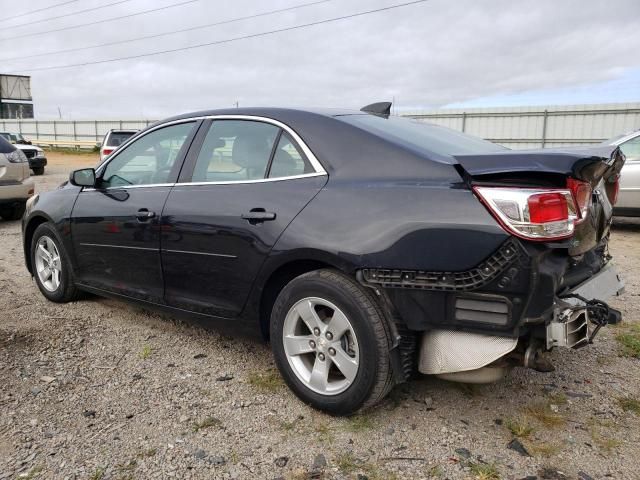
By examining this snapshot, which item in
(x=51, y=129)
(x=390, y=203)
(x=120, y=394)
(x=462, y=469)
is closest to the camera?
(x=462, y=469)

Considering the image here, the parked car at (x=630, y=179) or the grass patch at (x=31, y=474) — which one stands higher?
the parked car at (x=630, y=179)

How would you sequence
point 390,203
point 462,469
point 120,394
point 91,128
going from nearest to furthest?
point 462,469, point 390,203, point 120,394, point 91,128

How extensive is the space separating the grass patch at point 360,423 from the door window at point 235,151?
1395 mm

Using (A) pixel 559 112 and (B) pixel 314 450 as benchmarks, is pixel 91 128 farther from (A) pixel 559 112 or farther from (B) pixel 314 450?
(B) pixel 314 450

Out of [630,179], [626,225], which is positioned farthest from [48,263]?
[626,225]

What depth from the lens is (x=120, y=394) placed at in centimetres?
304

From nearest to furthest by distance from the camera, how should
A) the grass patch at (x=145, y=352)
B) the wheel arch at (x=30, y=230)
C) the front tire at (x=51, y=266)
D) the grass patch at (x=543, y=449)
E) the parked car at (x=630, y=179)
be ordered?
the grass patch at (x=543, y=449) → the grass patch at (x=145, y=352) → the front tire at (x=51, y=266) → the wheel arch at (x=30, y=230) → the parked car at (x=630, y=179)

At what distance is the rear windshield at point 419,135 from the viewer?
9.16ft

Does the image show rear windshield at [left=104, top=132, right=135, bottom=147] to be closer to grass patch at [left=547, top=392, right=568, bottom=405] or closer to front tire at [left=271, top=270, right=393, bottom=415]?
front tire at [left=271, top=270, right=393, bottom=415]

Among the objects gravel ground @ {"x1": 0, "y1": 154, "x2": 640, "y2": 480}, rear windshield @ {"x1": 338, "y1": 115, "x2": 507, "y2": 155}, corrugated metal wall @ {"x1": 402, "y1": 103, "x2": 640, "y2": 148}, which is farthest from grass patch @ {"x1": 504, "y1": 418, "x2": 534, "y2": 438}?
corrugated metal wall @ {"x1": 402, "y1": 103, "x2": 640, "y2": 148}

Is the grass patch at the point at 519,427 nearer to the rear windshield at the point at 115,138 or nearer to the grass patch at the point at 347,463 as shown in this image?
the grass patch at the point at 347,463

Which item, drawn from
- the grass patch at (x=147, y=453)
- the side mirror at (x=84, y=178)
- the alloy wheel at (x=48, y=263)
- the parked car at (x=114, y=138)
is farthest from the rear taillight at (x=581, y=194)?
the parked car at (x=114, y=138)

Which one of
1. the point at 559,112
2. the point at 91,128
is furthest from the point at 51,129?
the point at 559,112

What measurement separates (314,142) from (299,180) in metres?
0.22
